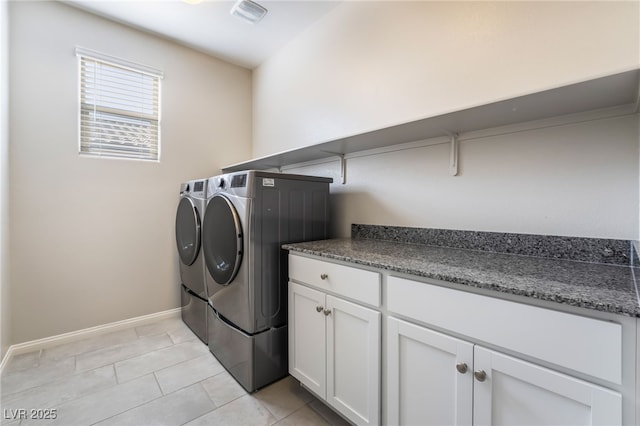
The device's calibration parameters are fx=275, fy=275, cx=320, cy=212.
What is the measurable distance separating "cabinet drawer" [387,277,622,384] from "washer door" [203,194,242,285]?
1.01 metres

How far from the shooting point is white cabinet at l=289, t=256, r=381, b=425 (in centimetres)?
118

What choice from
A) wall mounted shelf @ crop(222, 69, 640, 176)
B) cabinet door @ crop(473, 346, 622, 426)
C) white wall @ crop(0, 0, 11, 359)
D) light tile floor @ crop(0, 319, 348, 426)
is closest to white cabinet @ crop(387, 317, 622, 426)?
cabinet door @ crop(473, 346, 622, 426)

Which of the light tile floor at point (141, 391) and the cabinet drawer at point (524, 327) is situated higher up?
the cabinet drawer at point (524, 327)

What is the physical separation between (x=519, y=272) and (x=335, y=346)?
A: 853 mm

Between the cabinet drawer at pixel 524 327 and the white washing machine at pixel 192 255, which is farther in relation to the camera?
the white washing machine at pixel 192 255

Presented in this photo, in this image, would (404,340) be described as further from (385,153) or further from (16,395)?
(16,395)

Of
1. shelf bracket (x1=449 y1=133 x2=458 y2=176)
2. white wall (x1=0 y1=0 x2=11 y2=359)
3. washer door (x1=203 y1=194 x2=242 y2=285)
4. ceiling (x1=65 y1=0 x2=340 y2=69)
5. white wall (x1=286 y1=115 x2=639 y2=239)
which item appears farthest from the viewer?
ceiling (x1=65 y1=0 x2=340 y2=69)

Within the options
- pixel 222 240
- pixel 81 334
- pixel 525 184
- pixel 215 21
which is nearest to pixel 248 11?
pixel 215 21

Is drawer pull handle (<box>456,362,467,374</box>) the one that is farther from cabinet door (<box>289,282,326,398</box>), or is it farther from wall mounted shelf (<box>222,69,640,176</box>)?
wall mounted shelf (<box>222,69,640,176</box>)

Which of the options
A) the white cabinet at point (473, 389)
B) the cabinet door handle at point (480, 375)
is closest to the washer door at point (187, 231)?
the white cabinet at point (473, 389)

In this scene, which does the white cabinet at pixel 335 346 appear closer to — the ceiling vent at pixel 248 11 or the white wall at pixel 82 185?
the white wall at pixel 82 185

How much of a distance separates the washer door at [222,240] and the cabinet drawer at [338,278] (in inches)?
13.8

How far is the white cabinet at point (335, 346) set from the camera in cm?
118

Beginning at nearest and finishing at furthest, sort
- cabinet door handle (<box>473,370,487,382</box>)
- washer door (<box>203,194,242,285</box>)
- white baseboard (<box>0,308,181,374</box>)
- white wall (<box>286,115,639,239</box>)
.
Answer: cabinet door handle (<box>473,370,487,382</box>)
white wall (<box>286,115,639,239</box>)
washer door (<box>203,194,242,285</box>)
white baseboard (<box>0,308,181,374</box>)
